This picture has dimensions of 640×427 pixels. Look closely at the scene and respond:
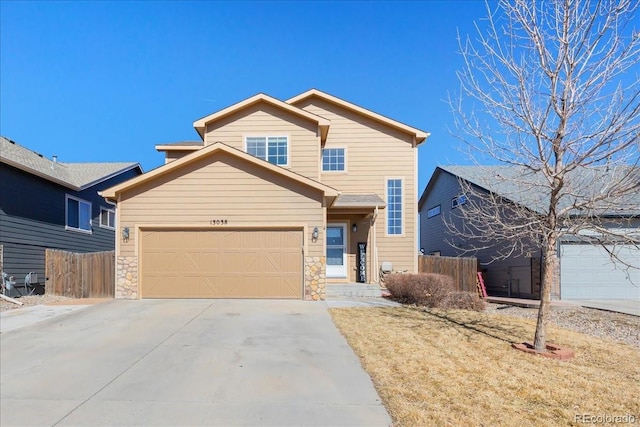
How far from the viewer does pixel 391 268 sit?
15.2 metres

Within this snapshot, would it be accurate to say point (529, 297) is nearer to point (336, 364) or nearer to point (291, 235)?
point (291, 235)

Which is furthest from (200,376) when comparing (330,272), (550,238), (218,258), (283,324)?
(330,272)

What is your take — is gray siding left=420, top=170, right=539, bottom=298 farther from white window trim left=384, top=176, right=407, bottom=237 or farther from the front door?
the front door

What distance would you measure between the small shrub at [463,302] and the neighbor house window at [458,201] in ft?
27.7

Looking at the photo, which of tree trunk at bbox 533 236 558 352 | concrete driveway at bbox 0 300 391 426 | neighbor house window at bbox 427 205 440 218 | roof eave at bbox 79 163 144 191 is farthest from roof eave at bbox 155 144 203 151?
neighbor house window at bbox 427 205 440 218

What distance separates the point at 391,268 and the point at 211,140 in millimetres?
8163

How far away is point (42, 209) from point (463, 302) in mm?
14856

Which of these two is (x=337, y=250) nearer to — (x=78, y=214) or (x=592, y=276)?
(x=592, y=276)

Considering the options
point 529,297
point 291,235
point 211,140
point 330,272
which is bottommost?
point 529,297

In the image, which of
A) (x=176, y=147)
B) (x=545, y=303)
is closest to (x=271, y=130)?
(x=176, y=147)

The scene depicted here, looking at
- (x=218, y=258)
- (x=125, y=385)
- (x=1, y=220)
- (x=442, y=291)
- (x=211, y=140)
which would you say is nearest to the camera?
(x=125, y=385)

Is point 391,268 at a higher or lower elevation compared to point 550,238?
lower

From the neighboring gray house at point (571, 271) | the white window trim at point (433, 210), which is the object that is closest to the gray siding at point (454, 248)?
the neighboring gray house at point (571, 271)

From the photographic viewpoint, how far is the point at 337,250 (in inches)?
610
